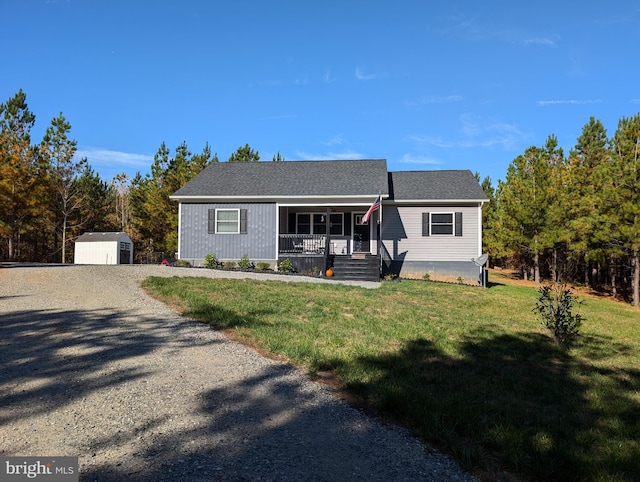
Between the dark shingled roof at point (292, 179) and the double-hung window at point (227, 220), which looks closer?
the dark shingled roof at point (292, 179)

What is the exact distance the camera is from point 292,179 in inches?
769

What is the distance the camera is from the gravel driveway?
2.82 m

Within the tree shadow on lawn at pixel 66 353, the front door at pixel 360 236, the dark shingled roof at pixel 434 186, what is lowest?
the tree shadow on lawn at pixel 66 353

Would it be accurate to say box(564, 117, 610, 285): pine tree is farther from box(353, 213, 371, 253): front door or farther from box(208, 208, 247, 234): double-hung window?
box(208, 208, 247, 234): double-hung window

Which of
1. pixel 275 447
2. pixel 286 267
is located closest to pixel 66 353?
pixel 275 447

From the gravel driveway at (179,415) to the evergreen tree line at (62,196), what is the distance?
69.9 ft

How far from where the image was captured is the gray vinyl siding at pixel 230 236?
59.1ft

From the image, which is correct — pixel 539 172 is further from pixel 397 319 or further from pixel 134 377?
pixel 134 377

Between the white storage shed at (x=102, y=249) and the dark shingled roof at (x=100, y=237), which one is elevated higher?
the dark shingled roof at (x=100, y=237)

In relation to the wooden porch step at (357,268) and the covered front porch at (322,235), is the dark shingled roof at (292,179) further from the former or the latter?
the wooden porch step at (357,268)

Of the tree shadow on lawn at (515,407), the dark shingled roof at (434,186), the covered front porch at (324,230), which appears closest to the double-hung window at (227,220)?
the covered front porch at (324,230)

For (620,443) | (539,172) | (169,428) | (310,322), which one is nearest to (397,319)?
(310,322)

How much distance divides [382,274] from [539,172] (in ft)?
33.8

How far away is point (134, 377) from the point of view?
4.48 m
